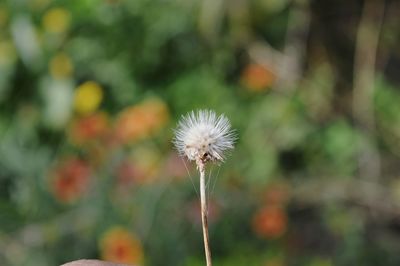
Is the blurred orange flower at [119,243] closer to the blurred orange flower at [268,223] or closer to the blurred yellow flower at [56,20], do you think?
the blurred orange flower at [268,223]

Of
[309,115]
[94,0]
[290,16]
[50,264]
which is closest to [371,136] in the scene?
[309,115]

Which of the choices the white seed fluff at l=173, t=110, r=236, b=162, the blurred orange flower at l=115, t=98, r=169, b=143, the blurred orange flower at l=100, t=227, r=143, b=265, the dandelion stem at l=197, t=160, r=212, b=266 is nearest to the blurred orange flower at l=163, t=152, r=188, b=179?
the blurred orange flower at l=115, t=98, r=169, b=143

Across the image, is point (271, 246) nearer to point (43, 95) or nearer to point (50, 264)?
point (50, 264)

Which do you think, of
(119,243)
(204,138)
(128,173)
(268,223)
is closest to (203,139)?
(204,138)

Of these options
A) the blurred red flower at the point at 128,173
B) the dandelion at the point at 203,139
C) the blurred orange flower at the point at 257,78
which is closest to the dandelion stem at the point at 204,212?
the dandelion at the point at 203,139

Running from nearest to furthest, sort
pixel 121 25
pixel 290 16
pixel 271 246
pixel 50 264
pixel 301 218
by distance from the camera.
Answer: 1. pixel 50 264
2. pixel 271 246
3. pixel 301 218
4. pixel 121 25
5. pixel 290 16

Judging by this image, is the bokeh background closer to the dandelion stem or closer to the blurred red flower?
the blurred red flower
